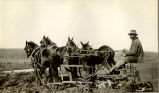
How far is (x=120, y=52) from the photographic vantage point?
637 cm

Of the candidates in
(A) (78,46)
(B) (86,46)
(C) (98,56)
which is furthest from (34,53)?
(C) (98,56)

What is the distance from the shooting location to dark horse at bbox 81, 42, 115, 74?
6.36 metres

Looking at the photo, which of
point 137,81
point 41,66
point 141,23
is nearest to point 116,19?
point 141,23

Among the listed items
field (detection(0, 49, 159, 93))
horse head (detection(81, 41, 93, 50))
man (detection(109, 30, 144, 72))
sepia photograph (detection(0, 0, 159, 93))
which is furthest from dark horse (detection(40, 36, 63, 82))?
man (detection(109, 30, 144, 72))

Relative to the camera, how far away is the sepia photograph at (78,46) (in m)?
6.31

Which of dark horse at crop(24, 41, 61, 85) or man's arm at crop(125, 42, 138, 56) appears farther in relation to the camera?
dark horse at crop(24, 41, 61, 85)

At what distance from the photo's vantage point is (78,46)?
253 inches

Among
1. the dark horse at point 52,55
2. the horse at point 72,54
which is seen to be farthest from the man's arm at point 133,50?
the dark horse at point 52,55

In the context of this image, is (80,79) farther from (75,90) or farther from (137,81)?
(137,81)

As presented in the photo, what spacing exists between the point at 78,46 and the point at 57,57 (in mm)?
429

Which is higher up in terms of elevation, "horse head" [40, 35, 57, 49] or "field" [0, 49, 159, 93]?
"horse head" [40, 35, 57, 49]

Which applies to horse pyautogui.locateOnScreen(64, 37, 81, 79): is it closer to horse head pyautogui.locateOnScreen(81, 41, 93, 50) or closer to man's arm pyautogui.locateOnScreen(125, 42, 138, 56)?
horse head pyautogui.locateOnScreen(81, 41, 93, 50)

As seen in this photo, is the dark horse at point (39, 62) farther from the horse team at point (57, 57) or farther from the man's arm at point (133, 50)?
the man's arm at point (133, 50)

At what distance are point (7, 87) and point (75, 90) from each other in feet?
4.02
